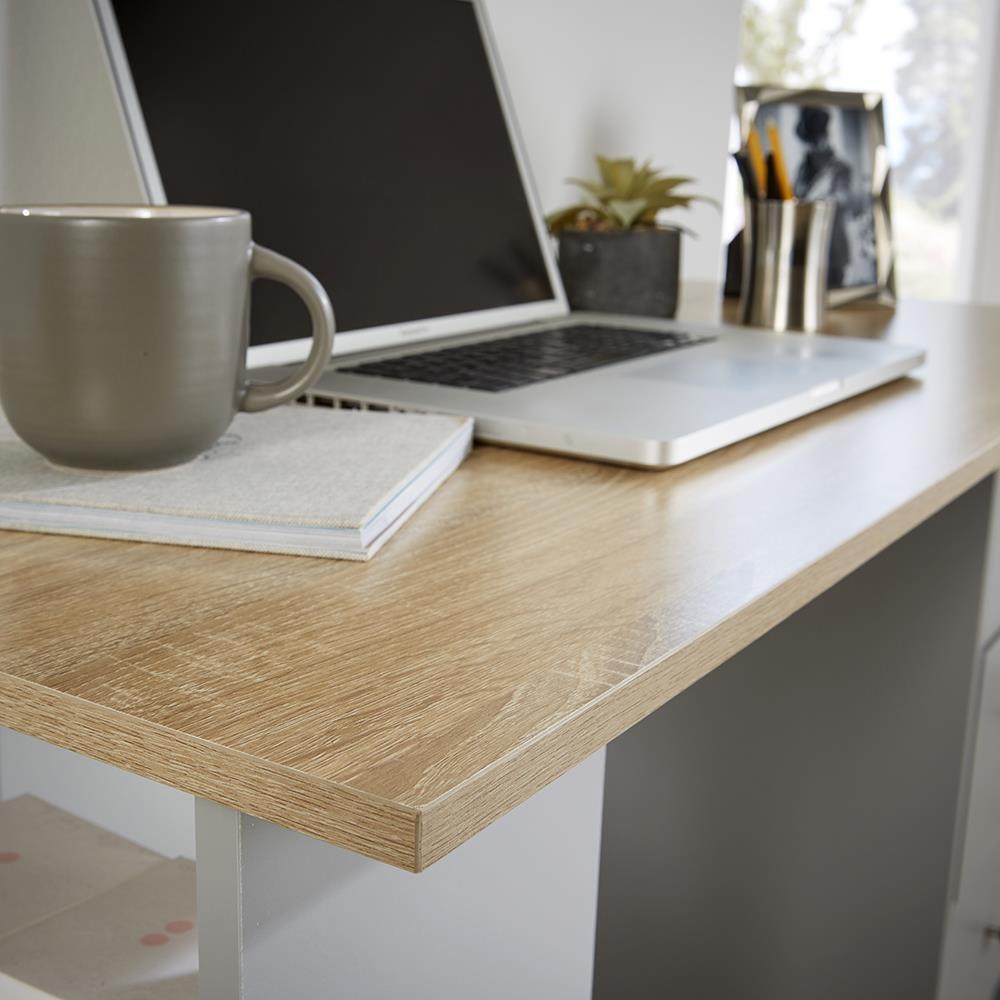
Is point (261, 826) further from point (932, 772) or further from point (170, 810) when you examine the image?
point (932, 772)

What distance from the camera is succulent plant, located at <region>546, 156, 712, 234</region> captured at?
122cm

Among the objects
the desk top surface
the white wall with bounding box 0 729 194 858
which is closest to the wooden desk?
the desk top surface

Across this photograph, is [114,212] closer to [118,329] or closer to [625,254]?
[118,329]

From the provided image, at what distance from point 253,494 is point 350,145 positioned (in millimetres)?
485

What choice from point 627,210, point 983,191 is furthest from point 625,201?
point 983,191

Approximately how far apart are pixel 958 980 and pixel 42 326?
957 mm

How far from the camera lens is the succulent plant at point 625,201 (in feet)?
4.00

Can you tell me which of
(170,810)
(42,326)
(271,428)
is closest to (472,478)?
(271,428)

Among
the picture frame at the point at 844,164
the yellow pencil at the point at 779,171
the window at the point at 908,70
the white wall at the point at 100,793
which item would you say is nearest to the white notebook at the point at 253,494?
the white wall at the point at 100,793

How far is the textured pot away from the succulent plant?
0.12ft

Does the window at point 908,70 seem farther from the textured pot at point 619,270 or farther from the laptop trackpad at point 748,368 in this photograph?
the laptop trackpad at point 748,368

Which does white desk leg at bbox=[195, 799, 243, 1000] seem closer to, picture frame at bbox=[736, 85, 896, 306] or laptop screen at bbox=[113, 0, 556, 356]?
laptop screen at bbox=[113, 0, 556, 356]

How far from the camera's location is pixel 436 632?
43 centimetres

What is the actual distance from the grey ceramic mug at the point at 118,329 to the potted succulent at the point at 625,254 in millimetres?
646
